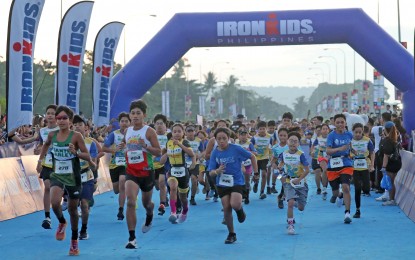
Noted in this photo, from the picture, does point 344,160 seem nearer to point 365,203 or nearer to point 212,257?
point 365,203

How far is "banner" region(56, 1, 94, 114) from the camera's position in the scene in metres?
20.0

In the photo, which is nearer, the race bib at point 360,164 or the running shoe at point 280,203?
the race bib at point 360,164

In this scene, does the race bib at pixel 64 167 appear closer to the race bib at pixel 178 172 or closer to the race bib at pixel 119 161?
the race bib at pixel 178 172

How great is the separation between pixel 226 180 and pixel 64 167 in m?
2.35

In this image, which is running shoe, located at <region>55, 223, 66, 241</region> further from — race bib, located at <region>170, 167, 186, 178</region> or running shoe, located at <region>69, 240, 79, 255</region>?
race bib, located at <region>170, 167, 186, 178</region>

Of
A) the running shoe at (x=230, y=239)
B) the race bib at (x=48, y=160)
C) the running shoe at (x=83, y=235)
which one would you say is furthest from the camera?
the race bib at (x=48, y=160)

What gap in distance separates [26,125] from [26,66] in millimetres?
1149

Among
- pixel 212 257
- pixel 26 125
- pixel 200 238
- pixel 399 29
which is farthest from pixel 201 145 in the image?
pixel 399 29

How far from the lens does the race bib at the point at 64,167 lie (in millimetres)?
9820

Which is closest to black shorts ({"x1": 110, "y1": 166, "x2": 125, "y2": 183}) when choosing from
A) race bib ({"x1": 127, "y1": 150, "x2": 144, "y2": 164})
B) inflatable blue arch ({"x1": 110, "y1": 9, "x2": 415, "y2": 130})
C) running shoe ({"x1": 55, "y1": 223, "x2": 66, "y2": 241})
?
race bib ({"x1": 127, "y1": 150, "x2": 144, "y2": 164})

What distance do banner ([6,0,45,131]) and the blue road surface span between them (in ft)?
6.79

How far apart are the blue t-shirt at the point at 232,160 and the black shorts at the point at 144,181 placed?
1.08 metres

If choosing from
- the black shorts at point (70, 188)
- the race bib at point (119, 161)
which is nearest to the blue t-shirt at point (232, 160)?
the black shorts at point (70, 188)

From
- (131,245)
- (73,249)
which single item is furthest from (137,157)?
(73,249)
